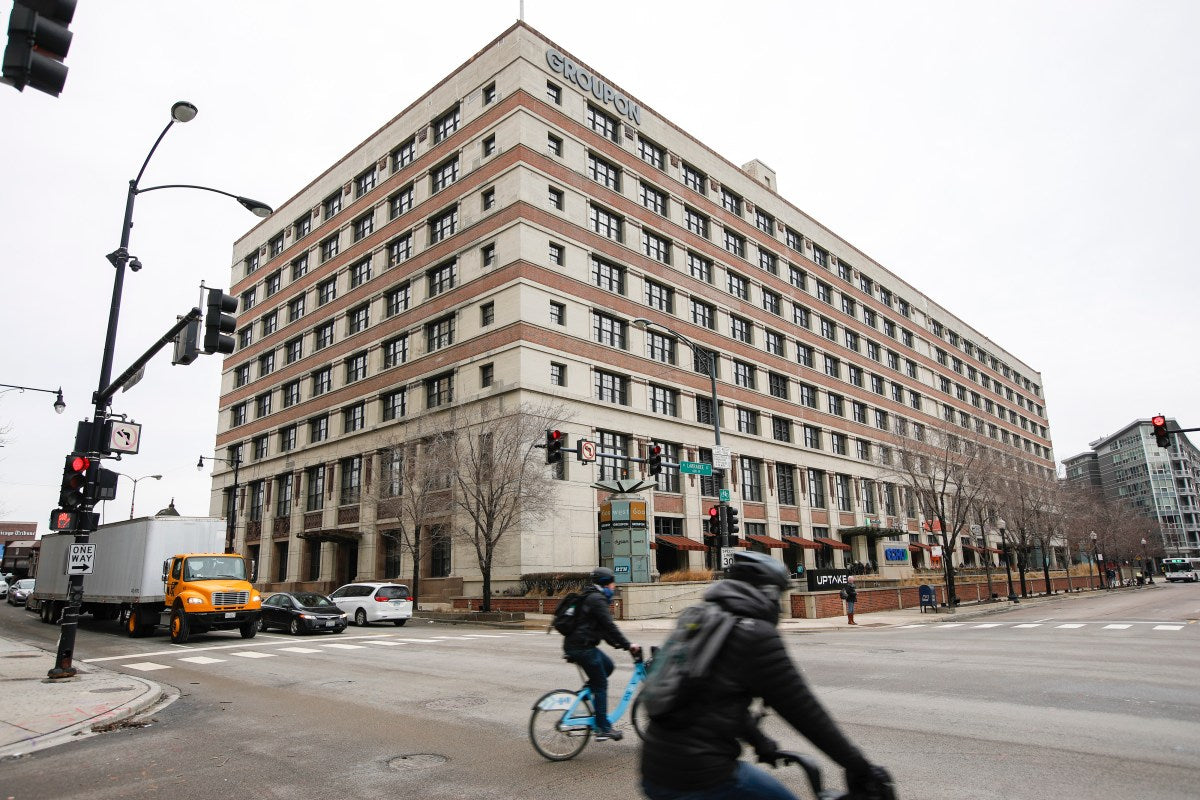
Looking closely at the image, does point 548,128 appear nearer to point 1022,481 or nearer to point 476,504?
point 476,504

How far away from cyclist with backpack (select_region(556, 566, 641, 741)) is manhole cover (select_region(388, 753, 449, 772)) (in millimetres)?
1510

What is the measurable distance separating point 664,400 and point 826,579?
14152 millimetres

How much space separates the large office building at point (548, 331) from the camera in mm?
36188

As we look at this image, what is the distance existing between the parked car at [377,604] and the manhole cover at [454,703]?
59.9ft

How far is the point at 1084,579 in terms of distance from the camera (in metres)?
64.2

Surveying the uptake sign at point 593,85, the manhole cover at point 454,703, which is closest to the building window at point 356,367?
the uptake sign at point 593,85

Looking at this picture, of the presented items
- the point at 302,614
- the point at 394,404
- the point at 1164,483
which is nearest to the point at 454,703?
the point at 302,614

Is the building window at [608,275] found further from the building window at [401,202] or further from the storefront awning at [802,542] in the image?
the storefront awning at [802,542]

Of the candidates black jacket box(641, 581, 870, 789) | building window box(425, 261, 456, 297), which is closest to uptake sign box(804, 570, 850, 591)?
building window box(425, 261, 456, 297)

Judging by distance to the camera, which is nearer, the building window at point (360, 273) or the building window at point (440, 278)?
the building window at point (440, 278)

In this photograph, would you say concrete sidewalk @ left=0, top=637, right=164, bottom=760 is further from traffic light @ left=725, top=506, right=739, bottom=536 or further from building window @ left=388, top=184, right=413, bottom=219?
building window @ left=388, top=184, right=413, bottom=219

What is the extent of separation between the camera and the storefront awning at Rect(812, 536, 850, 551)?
156 ft

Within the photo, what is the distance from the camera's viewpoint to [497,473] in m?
29.1

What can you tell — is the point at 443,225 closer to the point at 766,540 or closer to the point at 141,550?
the point at 141,550
